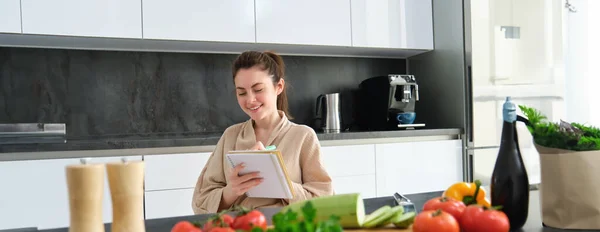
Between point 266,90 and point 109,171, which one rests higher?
point 266,90

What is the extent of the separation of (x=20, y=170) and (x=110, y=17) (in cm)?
89

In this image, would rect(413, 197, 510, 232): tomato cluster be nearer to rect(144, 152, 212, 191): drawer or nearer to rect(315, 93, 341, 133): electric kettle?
rect(144, 152, 212, 191): drawer

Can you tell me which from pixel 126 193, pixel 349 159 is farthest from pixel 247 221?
pixel 349 159

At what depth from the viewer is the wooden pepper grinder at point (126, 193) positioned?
0.86m

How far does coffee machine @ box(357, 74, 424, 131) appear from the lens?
3061mm

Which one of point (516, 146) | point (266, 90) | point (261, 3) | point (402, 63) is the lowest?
point (516, 146)

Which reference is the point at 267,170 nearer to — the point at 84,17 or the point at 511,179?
the point at 511,179

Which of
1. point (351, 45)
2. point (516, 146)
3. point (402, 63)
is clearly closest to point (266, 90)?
point (516, 146)

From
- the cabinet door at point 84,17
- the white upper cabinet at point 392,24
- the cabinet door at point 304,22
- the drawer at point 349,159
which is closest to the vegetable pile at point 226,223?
the drawer at point 349,159

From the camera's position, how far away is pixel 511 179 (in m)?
1.00

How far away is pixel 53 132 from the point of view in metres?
2.42

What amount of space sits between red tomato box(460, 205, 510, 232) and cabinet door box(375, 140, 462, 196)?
6.17 ft

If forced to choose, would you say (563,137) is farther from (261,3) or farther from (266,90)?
(261,3)

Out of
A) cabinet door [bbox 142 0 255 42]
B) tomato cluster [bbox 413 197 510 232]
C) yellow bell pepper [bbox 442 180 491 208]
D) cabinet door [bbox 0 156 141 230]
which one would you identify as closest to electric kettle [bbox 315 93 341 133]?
cabinet door [bbox 142 0 255 42]
